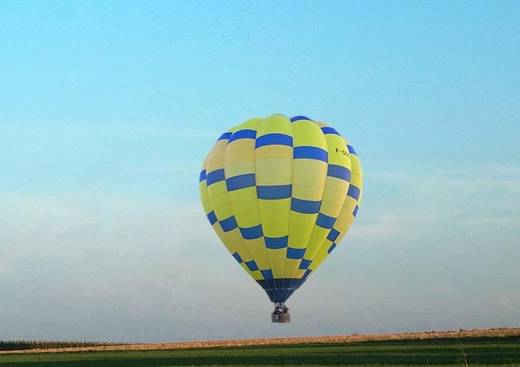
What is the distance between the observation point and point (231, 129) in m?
46.8

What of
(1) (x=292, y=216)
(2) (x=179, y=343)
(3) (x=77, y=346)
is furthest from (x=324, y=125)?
(3) (x=77, y=346)

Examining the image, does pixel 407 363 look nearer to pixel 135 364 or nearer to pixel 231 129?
pixel 135 364

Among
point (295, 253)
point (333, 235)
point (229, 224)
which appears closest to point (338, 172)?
point (333, 235)

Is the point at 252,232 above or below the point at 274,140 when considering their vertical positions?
below

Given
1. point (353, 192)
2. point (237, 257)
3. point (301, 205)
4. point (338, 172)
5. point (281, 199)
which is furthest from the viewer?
point (353, 192)

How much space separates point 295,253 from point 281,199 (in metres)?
2.85

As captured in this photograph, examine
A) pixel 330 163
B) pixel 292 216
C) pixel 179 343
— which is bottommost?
pixel 179 343

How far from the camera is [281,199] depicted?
43250 millimetres

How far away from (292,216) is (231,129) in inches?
254

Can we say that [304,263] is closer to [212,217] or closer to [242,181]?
[242,181]

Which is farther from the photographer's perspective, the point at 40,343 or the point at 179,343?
the point at 40,343

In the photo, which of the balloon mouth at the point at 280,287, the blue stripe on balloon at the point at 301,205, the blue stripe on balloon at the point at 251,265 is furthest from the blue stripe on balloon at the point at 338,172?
the blue stripe on balloon at the point at 251,265

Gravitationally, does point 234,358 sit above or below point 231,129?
below

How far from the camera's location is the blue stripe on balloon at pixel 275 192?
4328 cm
